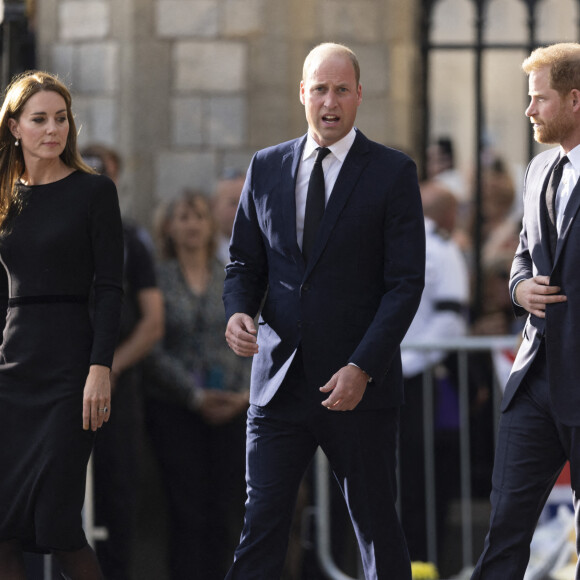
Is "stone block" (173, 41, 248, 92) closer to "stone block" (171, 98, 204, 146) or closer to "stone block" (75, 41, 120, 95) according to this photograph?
"stone block" (171, 98, 204, 146)

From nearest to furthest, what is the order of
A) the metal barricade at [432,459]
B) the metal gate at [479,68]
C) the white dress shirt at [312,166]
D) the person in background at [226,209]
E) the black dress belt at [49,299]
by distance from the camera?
the white dress shirt at [312,166] → the black dress belt at [49,299] → the metal barricade at [432,459] → the person in background at [226,209] → the metal gate at [479,68]

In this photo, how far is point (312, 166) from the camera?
468 cm

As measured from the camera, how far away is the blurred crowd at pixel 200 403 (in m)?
6.68

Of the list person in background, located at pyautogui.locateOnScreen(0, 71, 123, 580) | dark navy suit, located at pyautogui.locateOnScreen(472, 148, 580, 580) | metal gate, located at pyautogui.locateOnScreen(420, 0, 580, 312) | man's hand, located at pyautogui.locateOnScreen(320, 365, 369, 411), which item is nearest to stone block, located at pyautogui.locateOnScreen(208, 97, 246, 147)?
metal gate, located at pyautogui.locateOnScreen(420, 0, 580, 312)

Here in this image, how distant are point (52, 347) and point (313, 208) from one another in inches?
39.8

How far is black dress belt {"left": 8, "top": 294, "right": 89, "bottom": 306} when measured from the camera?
4.79 meters

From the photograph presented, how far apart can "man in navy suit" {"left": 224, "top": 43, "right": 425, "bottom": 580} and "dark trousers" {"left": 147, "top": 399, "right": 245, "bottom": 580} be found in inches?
87.8

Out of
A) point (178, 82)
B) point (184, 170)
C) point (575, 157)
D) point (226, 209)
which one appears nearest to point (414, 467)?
point (226, 209)

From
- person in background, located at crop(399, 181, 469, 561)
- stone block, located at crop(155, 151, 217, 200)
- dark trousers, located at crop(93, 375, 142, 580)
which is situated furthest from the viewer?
stone block, located at crop(155, 151, 217, 200)

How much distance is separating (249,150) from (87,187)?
3.50 m

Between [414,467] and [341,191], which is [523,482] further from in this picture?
[414,467]

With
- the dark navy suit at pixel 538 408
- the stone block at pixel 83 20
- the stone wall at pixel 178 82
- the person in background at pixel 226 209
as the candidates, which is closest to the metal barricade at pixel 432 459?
the person in background at pixel 226 209

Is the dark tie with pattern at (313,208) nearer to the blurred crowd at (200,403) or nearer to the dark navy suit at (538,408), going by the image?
the dark navy suit at (538,408)

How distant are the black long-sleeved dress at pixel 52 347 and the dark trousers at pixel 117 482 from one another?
1.74m
